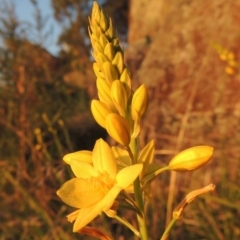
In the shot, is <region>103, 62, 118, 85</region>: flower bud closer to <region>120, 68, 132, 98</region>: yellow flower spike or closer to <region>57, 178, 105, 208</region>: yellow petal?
<region>120, 68, 132, 98</region>: yellow flower spike

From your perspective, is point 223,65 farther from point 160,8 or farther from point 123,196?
point 160,8

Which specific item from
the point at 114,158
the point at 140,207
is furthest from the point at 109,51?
the point at 140,207

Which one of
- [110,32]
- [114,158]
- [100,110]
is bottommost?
[114,158]

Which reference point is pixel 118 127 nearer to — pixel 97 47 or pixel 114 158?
pixel 114 158

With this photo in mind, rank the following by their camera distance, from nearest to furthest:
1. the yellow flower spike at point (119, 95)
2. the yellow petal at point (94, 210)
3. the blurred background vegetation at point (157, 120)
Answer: the yellow petal at point (94, 210), the yellow flower spike at point (119, 95), the blurred background vegetation at point (157, 120)

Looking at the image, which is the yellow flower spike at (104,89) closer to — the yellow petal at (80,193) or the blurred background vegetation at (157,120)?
the yellow petal at (80,193)

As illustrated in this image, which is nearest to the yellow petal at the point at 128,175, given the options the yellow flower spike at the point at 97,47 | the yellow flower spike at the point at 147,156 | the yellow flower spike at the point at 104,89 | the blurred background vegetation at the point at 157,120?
the yellow flower spike at the point at 147,156
